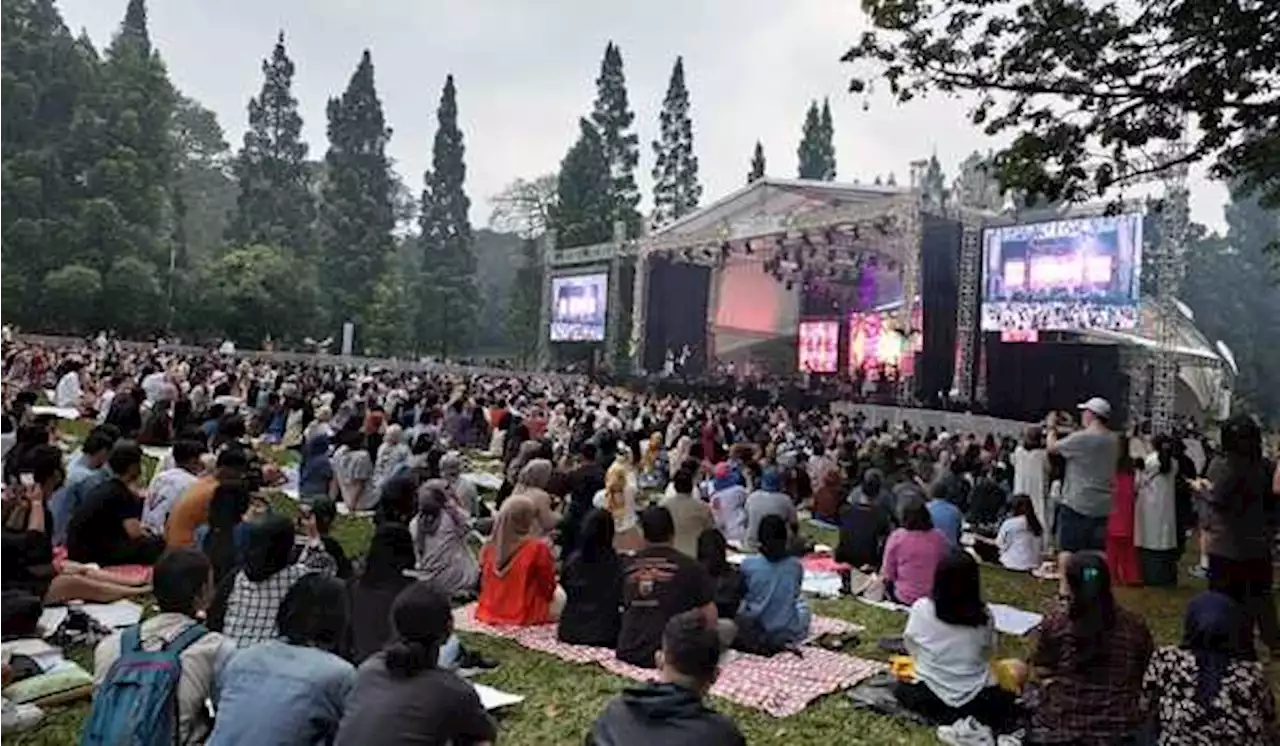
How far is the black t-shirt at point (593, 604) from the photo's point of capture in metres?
5.27

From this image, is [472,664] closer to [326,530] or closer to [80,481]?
[326,530]

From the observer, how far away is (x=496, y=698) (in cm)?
443

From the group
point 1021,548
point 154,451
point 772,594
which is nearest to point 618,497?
point 772,594

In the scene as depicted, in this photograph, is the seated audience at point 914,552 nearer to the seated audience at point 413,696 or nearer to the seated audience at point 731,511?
the seated audience at point 731,511

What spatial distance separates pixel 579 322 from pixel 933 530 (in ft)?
77.9

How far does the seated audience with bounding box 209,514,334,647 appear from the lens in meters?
3.53

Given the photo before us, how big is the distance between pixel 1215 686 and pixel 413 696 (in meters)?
2.42

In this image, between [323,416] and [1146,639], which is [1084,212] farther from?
[1146,639]

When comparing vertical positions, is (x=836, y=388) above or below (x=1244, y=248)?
below

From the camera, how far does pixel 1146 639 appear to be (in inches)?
141

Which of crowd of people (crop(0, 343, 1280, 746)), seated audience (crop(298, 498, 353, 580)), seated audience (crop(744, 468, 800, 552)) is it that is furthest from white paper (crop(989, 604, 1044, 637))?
seated audience (crop(298, 498, 353, 580))

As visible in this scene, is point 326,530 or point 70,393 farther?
point 70,393

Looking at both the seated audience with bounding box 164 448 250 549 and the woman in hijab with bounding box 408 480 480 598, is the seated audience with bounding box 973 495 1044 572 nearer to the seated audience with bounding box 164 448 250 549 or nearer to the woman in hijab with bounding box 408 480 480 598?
the woman in hijab with bounding box 408 480 480 598

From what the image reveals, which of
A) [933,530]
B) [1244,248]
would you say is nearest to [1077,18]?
[933,530]
